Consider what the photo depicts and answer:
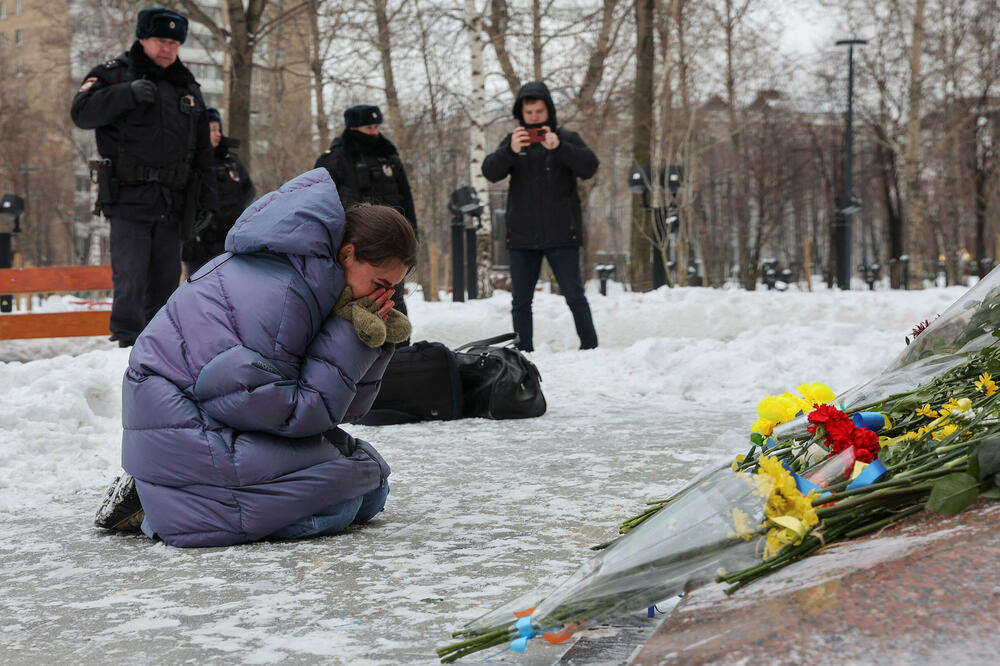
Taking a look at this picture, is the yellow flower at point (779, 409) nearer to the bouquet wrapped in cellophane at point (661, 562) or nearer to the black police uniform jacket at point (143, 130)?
the bouquet wrapped in cellophane at point (661, 562)

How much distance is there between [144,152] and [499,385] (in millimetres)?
3167

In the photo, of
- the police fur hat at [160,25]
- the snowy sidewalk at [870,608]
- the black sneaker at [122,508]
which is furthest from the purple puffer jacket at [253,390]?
the police fur hat at [160,25]

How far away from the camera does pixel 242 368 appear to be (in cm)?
334

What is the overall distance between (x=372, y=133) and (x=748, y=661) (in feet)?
23.8

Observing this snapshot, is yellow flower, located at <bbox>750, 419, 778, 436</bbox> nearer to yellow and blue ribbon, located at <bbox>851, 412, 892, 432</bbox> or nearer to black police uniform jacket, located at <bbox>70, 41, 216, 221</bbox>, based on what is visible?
yellow and blue ribbon, located at <bbox>851, 412, 892, 432</bbox>

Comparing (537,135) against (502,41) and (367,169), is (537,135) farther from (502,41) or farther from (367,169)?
(502,41)

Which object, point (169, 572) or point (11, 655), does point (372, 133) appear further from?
point (11, 655)

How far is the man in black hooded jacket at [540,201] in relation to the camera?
8438mm

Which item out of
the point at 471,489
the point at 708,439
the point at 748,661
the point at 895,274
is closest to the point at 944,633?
the point at 748,661

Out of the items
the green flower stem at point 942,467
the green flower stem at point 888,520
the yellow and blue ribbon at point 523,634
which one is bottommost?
the yellow and blue ribbon at point 523,634

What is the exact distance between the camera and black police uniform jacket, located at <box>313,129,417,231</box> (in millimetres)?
8289

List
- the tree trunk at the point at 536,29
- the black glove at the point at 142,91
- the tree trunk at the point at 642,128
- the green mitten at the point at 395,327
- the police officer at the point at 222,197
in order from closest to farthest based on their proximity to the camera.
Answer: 1. the green mitten at the point at 395,327
2. the black glove at the point at 142,91
3. the police officer at the point at 222,197
4. the tree trunk at the point at 642,128
5. the tree trunk at the point at 536,29

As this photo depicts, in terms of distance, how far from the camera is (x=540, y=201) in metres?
8.60

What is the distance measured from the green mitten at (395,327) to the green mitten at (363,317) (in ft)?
0.33
